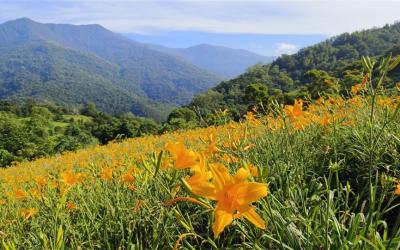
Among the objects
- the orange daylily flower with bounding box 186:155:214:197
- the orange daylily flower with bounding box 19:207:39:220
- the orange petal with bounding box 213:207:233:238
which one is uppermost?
the orange daylily flower with bounding box 186:155:214:197

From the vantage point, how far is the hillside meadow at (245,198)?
112 cm

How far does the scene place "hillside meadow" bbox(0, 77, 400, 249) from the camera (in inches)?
44.0

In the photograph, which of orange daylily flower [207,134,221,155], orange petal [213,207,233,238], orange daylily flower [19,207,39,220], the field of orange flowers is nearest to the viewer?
orange petal [213,207,233,238]

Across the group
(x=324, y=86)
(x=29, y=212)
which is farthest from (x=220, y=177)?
(x=324, y=86)

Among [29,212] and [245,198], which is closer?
[245,198]

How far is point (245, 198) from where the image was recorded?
912 millimetres

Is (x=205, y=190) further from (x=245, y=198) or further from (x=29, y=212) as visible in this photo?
(x=29, y=212)

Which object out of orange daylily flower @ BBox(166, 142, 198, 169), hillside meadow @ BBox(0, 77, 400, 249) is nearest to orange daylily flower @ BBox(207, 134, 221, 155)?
hillside meadow @ BBox(0, 77, 400, 249)

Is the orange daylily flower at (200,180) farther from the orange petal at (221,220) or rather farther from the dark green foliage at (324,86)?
the dark green foliage at (324,86)

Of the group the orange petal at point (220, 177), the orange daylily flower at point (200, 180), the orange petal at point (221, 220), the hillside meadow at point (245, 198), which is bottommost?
the hillside meadow at point (245, 198)

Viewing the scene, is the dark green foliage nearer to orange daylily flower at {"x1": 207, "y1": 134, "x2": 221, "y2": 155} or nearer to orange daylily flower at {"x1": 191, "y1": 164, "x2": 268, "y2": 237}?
orange daylily flower at {"x1": 207, "y1": 134, "x2": 221, "y2": 155}

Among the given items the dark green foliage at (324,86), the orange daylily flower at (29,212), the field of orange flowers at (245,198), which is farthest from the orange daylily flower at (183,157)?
the dark green foliage at (324,86)

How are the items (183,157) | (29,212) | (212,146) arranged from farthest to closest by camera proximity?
(29,212) < (212,146) < (183,157)

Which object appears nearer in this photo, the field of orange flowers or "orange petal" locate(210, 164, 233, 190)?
"orange petal" locate(210, 164, 233, 190)
